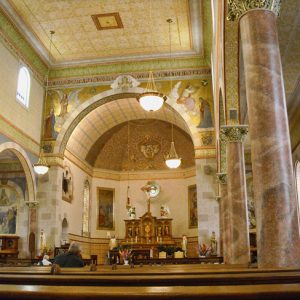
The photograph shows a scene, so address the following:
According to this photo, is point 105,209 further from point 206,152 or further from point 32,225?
point 206,152

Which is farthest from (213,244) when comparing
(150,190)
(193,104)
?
(150,190)

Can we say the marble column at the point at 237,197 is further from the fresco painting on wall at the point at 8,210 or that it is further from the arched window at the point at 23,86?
the fresco painting on wall at the point at 8,210

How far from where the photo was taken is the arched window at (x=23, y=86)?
1705cm

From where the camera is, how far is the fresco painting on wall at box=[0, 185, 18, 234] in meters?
18.7

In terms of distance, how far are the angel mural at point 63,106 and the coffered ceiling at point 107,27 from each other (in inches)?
55.9

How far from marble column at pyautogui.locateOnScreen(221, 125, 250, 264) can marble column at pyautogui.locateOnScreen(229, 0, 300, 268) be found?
469 cm

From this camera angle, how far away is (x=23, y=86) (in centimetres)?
1750

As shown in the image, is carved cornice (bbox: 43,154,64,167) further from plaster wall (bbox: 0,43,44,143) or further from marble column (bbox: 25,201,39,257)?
marble column (bbox: 25,201,39,257)

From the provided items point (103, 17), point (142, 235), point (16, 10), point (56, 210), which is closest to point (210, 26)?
point (103, 17)

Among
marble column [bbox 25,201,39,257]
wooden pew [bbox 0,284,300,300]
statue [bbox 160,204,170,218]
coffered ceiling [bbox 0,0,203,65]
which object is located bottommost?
wooden pew [bbox 0,284,300,300]

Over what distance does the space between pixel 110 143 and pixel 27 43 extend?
8803mm

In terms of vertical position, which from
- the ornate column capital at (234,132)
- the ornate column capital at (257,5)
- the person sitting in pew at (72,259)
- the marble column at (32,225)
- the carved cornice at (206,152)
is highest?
the carved cornice at (206,152)

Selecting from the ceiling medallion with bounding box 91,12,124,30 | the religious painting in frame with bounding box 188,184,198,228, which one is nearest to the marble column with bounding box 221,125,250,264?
the ceiling medallion with bounding box 91,12,124,30

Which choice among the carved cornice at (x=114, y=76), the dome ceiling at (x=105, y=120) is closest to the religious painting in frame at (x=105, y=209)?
the dome ceiling at (x=105, y=120)
